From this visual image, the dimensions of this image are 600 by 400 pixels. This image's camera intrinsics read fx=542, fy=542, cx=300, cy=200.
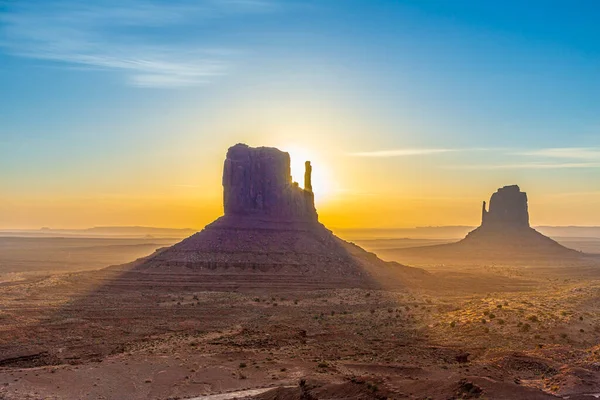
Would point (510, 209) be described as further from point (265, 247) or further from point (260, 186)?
point (265, 247)

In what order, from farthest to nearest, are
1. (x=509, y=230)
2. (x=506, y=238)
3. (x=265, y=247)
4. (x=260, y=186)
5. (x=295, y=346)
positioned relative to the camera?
1. (x=509, y=230)
2. (x=506, y=238)
3. (x=260, y=186)
4. (x=265, y=247)
5. (x=295, y=346)

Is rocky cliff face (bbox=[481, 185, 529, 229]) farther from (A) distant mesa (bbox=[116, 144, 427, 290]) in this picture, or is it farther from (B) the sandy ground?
(B) the sandy ground

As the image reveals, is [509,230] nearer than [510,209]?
Yes

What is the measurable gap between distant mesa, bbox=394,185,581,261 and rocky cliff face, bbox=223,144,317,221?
70991 mm

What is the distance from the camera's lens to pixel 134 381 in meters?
29.6

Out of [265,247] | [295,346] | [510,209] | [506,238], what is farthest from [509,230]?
[295,346]

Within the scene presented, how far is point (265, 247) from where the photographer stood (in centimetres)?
8050

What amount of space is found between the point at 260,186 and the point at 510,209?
92012 millimetres

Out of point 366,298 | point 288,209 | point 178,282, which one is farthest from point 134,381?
point 288,209

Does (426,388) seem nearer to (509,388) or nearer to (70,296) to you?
(509,388)

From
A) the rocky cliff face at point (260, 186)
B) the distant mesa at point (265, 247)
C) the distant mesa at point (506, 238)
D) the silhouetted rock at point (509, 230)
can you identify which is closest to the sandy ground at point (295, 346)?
the distant mesa at point (265, 247)

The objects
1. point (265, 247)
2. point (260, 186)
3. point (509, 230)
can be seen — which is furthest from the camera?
point (509, 230)

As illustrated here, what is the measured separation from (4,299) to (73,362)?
31.0m

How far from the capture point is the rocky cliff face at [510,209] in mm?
152000
